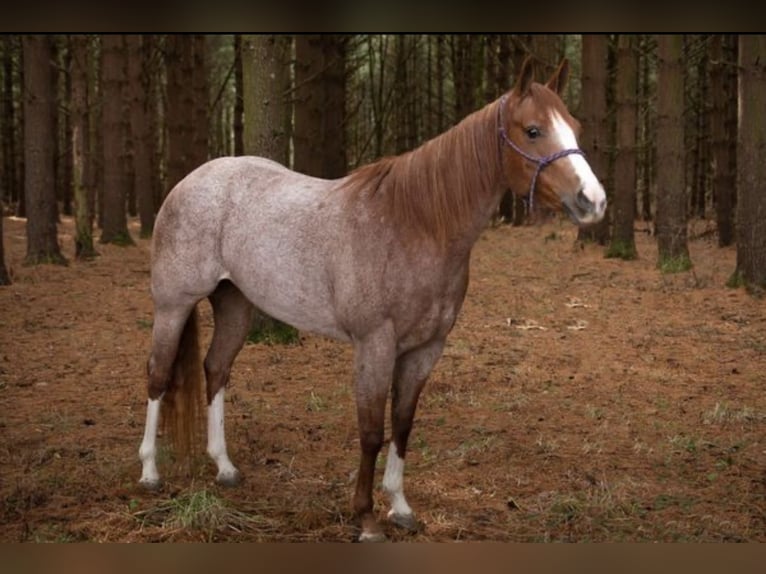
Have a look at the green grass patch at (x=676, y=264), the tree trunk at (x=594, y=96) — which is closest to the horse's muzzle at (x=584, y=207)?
the green grass patch at (x=676, y=264)

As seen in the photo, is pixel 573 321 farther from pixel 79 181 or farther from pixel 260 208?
pixel 79 181

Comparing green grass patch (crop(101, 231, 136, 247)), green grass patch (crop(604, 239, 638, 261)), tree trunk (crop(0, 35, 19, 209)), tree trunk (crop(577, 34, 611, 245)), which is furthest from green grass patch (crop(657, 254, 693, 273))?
tree trunk (crop(0, 35, 19, 209))

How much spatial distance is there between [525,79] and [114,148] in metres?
12.1

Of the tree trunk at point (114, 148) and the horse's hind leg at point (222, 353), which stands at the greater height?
the tree trunk at point (114, 148)

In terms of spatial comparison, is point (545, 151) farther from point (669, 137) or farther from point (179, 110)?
point (179, 110)

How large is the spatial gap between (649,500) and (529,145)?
214 cm

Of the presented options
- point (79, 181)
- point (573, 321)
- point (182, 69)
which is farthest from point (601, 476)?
point (182, 69)

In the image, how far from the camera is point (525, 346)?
7801 millimetres

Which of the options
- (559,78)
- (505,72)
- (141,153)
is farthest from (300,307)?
(505,72)

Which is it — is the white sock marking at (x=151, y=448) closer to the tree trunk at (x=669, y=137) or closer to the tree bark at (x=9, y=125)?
the tree trunk at (x=669, y=137)

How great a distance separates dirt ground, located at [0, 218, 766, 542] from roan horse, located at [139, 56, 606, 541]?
16.5 inches

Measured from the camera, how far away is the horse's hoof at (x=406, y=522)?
Answer: 3.93 metres

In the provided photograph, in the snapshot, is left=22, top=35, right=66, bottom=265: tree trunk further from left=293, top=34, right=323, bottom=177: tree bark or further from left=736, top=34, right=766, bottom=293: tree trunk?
left=736, top=34, right=766, bottom=293: tree trunk

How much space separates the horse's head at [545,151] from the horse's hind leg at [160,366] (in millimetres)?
2090
